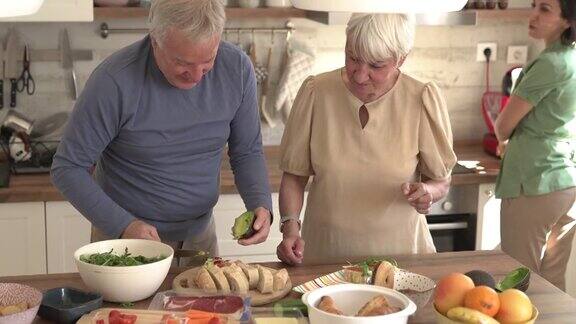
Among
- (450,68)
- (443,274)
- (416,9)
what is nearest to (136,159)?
(443,274)

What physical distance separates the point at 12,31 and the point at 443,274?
7.46 feet

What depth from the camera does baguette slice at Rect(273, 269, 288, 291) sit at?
1894 mm

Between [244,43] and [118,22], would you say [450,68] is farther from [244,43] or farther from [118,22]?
[118,22]

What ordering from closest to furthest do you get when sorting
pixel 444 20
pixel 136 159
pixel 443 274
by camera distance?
pixel 443 274, pixel 136 159, pixel 444 20

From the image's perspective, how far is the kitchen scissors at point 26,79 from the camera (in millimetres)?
3541

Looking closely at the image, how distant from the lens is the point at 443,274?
2051 mm

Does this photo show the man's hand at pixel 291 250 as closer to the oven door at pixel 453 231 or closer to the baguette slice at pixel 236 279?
the baguette slice at pixel 236 279

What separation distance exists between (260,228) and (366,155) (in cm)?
37

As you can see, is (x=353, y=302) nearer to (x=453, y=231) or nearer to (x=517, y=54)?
(x=453, y=231)

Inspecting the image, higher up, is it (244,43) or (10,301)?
(244,43)

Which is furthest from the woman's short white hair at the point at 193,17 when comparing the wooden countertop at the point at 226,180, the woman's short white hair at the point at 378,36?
the wooden countertop at the point at 226,180

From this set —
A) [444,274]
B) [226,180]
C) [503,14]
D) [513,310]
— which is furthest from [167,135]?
[503,14]

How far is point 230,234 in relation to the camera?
336cm

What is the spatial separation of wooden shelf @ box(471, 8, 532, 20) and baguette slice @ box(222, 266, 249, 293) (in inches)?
82.4
